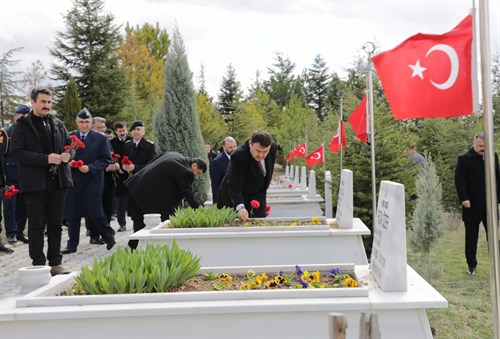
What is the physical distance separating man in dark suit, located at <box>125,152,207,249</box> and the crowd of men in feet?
0.04

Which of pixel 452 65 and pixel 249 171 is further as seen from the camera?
pixel 249 171

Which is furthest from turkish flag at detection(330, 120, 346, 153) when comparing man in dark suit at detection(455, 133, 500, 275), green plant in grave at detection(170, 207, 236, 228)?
green plant in grave at detection(170, 207, 236, 228)

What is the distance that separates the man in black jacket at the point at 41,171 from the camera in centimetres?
677

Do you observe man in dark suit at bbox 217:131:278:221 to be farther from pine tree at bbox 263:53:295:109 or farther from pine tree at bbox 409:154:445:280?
pine tree at bbox 263:53:295:109

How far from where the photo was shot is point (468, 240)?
9.12m

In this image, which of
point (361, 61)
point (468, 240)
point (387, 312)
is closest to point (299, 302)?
point (387, 312)

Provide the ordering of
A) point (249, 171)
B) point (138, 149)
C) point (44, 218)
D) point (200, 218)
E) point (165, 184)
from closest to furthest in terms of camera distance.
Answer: point (44, 218), point (200, 218), point (249, 171), point (165, 184), point (138, 149)

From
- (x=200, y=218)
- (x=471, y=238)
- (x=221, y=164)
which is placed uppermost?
(x=221, y=164)

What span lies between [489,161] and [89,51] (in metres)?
42.2

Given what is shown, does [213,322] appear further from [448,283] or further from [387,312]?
[448,283]

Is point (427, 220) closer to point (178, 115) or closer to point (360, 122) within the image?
point (360, 122)

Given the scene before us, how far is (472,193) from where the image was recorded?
9.23 m

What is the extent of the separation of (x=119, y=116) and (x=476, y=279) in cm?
3333

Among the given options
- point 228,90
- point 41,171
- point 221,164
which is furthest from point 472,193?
point 228,90
